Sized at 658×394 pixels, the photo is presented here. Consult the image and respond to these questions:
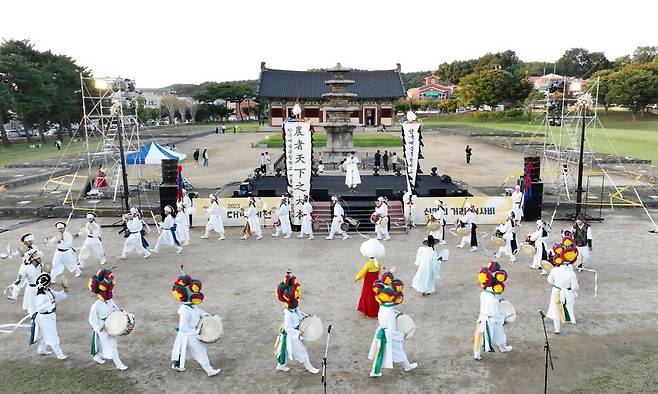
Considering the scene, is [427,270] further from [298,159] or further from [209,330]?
[298,159]

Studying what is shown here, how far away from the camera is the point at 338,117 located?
34094 millimetres

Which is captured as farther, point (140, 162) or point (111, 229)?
point (140, 162)

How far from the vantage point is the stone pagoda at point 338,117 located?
109ft

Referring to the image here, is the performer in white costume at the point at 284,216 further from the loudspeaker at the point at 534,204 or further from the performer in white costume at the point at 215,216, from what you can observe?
the loudspeaker at the point at 534,204

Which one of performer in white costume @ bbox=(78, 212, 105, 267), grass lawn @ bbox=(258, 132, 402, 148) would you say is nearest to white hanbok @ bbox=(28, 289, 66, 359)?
performer in white costume @ bbox=(78, 212, 105, 267)

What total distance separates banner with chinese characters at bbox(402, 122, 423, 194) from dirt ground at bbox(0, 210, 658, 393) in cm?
400

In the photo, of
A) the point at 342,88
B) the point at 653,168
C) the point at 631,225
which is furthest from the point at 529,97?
the point at 631,225

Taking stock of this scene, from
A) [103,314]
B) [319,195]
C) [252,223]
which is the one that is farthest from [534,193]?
[103,314]

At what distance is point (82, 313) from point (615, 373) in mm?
10881

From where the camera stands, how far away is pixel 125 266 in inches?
557

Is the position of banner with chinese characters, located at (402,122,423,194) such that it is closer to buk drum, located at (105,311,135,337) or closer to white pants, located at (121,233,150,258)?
white pants, located at (121,233,150,258)

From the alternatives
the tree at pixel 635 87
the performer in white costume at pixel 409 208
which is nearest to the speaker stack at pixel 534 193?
the performer in white costume at pixel 409 208

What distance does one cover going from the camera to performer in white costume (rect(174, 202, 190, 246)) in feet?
52.1

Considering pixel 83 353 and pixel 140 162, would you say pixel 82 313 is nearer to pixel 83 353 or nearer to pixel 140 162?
pixel 83 353
